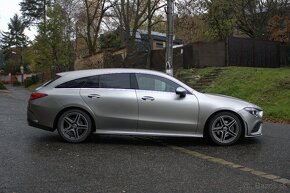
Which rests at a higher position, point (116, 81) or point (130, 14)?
point (130, 14)

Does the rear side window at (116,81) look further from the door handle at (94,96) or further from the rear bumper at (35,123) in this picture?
the rear bumper at (35,123)

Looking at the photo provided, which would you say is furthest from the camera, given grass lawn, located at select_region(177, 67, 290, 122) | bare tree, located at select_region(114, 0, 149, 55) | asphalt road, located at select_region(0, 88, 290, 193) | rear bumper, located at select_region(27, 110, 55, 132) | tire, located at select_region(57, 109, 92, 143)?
bare tree, located at select_region(114, 0, 149, 55)

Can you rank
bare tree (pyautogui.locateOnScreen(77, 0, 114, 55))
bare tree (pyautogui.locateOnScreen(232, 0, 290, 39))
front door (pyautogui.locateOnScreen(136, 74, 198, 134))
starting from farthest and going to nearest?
bare tree (pyautogui.locateOnScreen(77, 0, 114, 55)), bare tree (pyautogui.locateOnScreen(232, 0, 290, 39)), front door (pyautogui.locateOnScreen(136, 74, 198, 134))

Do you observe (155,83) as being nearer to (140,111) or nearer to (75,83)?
(140,111)

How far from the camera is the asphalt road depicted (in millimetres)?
6137

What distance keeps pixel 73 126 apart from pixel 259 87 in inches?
530

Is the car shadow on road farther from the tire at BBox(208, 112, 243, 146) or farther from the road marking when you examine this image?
the road marking

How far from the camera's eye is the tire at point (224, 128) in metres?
9.15

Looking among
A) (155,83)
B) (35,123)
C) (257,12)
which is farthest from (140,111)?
(257,12)

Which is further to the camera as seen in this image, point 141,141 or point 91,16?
point 91,16

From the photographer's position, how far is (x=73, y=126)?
9180 mm

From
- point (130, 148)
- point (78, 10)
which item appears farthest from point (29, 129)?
point (78, 10)

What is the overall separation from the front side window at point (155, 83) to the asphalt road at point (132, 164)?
1090mm

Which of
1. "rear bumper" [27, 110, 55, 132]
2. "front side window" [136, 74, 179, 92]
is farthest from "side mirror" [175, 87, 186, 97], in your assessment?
"rear bumper" [27, 110, 55, 132]
